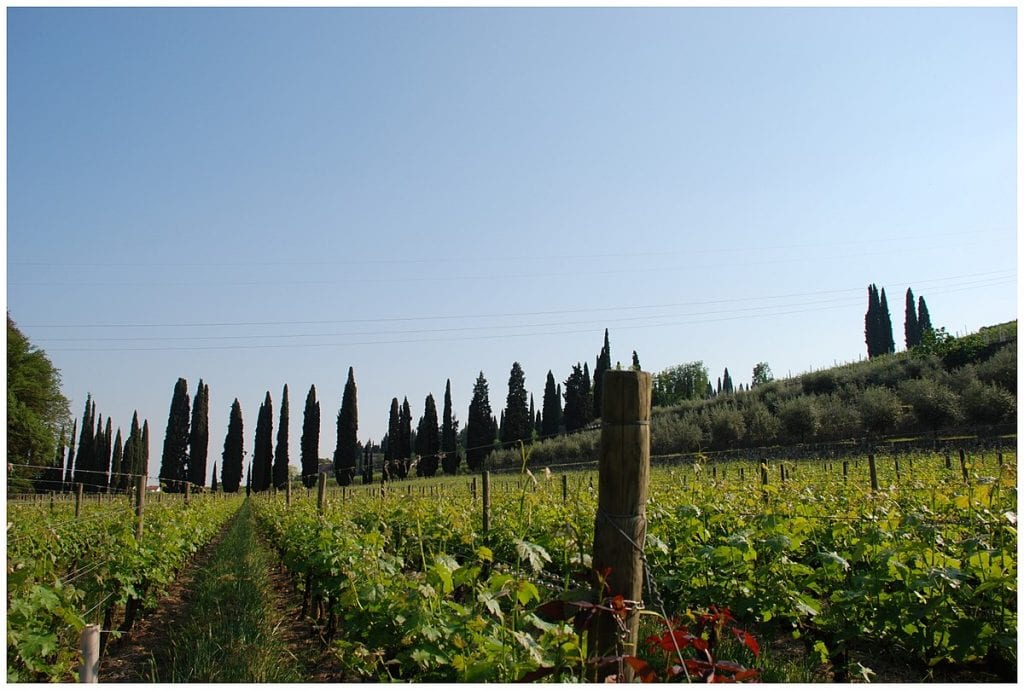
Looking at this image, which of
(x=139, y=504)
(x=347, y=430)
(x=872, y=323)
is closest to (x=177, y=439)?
(x=347, y=430)

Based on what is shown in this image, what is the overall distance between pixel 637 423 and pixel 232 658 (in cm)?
438

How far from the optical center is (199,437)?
48969 mm

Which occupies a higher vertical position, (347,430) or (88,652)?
(347,430)

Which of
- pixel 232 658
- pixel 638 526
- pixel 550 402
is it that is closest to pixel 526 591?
pixel 638 526

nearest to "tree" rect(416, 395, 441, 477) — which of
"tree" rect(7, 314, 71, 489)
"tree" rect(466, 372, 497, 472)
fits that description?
"tree" rect(466, 372, 497, 472)

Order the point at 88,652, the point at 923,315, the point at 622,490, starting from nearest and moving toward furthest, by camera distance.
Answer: the point at 88,652, the point at 622,490, the point at 923,315

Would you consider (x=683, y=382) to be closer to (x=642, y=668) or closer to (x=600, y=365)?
(x=600, y=365)

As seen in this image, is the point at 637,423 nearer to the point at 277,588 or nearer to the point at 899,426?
the point at 277,588

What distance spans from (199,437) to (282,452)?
20.0ft

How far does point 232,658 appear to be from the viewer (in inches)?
202

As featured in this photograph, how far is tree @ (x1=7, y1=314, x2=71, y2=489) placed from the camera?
1172 inches

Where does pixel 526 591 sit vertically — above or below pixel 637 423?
below

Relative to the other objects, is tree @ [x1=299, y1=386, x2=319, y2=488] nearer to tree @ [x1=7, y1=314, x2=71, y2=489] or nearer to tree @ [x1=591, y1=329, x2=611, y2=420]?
tree @ [x1=7, y1=314, x2=71, y2=489]

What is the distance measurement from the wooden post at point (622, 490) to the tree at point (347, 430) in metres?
45.0
